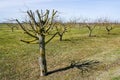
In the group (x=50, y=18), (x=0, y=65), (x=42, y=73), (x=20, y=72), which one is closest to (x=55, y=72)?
(x=42, y=73)

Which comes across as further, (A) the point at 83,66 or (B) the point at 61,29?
(B) the point at 61,29

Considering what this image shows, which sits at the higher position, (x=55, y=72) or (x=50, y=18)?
(x=50, y=18)

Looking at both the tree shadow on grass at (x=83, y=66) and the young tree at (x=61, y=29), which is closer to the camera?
the tree shadow on grass at (x=83, y=66)

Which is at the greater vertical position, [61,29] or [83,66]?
[61,29]

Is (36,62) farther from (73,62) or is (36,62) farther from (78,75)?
(78,75)

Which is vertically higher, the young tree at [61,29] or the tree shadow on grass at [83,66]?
the young tree at [61,29]

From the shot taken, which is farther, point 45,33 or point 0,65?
point 0,65

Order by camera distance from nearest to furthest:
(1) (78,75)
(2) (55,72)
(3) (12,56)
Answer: (1) (78,75) → (2) (55,72) → (3) (12,56)

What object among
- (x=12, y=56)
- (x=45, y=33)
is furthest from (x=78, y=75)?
(x=12, y=56)

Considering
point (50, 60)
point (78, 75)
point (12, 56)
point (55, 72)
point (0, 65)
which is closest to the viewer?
point (78, 75)

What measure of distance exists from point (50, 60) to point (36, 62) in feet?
6.99

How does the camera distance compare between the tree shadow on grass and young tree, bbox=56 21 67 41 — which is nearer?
the tree shadow on grass

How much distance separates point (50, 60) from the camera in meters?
34.8

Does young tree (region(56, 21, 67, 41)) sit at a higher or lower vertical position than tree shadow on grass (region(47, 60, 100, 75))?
higher
